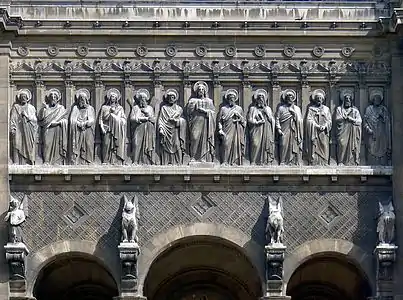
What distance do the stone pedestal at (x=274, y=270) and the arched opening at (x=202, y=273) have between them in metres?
0.54

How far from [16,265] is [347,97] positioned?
8683mm

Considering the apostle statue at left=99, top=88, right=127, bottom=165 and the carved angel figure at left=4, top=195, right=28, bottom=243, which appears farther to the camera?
the apostle statue at left=99, top=88, right=127, bottom=165

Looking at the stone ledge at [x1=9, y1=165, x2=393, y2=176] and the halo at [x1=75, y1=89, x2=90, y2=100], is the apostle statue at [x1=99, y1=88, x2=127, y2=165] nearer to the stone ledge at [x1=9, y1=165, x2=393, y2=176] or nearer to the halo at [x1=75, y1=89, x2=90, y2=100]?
the stone ledge at [x1=9, y1=165, x2=393, y2=176]

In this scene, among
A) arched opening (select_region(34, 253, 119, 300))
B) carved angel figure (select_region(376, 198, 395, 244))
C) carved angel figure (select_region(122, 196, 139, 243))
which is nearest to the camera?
carved angel figure (select_region(122, 196, 139, 243))

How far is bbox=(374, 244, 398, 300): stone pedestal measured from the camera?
159 ft

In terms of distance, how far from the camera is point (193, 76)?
49312 mm

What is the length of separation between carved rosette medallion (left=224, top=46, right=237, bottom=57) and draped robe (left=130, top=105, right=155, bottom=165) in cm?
241

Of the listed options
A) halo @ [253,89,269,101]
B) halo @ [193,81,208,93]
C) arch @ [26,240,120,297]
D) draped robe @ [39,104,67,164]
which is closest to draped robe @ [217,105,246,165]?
halo @ [253,89,269,101]

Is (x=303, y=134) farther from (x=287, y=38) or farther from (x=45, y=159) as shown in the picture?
(x=45, y=159)

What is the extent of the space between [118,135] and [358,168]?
5.64m

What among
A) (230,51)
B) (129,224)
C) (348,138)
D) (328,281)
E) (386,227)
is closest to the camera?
(129,224)

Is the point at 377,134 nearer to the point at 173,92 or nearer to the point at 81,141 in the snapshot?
the point at 173,92

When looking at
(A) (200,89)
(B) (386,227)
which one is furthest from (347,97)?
(A) (200,89)

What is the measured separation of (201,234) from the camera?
48.7 meters
